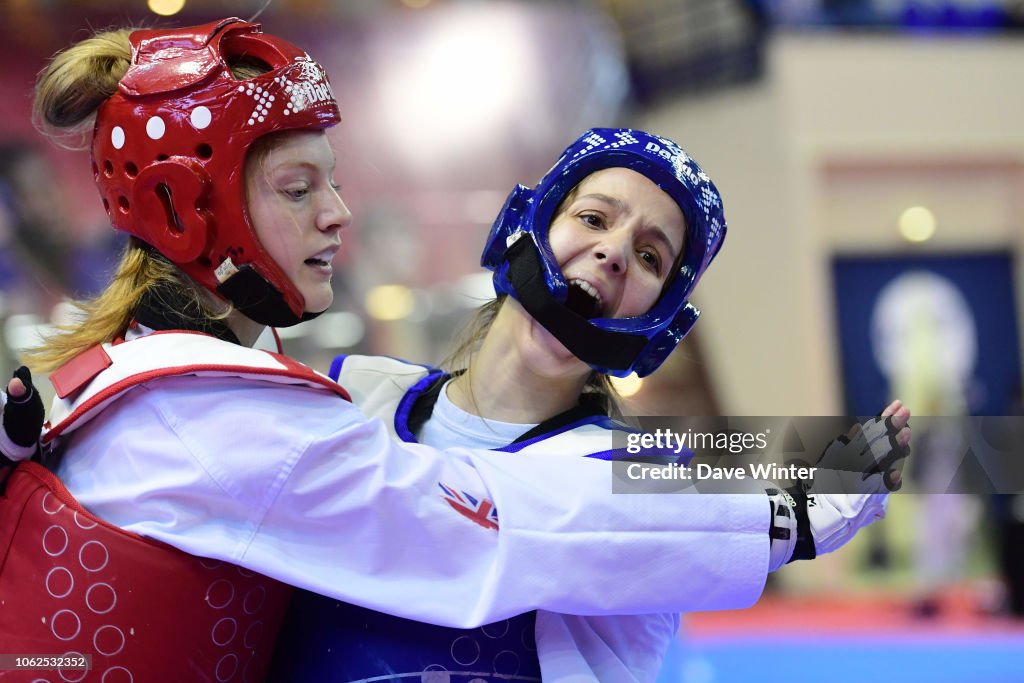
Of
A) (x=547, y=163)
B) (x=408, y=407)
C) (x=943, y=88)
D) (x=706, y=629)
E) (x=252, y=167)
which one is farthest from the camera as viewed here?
(x=943, y=88)

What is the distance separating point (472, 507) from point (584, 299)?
60 cm

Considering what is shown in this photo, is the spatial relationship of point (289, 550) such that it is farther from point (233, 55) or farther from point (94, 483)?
point (233, 55)

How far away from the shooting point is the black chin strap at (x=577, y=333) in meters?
2.34

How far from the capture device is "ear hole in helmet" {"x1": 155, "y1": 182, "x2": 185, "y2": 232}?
2.26 meters

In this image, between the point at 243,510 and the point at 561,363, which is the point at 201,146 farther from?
the point at 561,363

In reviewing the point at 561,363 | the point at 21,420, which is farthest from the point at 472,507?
the point at 21,420

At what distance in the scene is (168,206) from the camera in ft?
7.43

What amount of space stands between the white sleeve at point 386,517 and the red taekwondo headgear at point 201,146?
331 mm

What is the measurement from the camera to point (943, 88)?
12656 millimetres

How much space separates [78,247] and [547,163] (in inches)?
175

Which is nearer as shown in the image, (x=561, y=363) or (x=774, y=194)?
(x=561, y=363)

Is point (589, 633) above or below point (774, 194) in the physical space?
above

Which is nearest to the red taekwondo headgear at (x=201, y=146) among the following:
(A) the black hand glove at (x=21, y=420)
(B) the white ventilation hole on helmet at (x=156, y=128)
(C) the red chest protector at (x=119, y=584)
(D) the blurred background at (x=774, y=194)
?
(B) the white ventilation hole on helmet at (x=156, y=128)

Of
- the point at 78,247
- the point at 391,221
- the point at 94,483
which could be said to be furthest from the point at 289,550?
the point at 391,221
